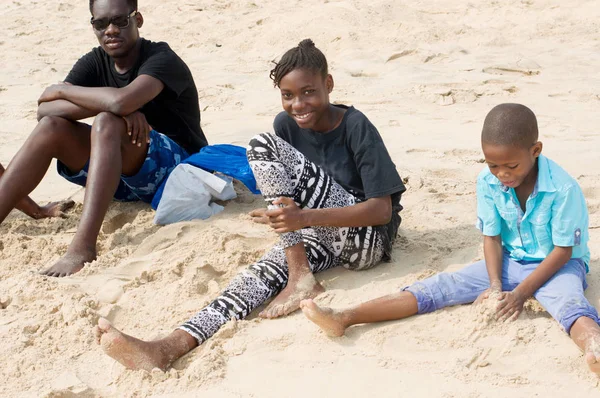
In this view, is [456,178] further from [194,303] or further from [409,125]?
[194,303]

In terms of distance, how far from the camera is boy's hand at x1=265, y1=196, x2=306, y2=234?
9.21 feet

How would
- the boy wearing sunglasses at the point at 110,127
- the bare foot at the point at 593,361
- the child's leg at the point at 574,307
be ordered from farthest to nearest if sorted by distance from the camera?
1. the boy wearing sunglasses at the point at 110,127
2. the child's leg at the point at 574,307
3. the bare foot at the point at 593,361

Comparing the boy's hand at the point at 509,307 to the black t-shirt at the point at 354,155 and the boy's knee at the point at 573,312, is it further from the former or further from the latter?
the black t-shirt at the point at 354,155

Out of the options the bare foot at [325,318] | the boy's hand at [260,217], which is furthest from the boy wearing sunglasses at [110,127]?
the bare foot at [325,318]

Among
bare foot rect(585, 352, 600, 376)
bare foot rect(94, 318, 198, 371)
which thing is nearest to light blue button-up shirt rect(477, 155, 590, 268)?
bare foot rect(585, 352, 600, 376)

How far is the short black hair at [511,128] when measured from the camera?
257 cm

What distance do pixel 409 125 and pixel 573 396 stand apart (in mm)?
3268

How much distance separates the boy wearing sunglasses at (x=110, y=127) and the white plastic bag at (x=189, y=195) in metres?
0.15

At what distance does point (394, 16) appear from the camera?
822cm

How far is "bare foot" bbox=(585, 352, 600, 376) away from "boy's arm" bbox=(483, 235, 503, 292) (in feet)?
1.62

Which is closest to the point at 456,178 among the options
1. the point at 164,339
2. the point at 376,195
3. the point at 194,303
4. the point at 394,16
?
the point at 376,195

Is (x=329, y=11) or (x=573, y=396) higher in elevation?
(x=329, y=11)

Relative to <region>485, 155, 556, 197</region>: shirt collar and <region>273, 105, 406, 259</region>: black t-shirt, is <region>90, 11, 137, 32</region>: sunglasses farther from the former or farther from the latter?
<region>485, 155, 556, 197</region>: shirt collar

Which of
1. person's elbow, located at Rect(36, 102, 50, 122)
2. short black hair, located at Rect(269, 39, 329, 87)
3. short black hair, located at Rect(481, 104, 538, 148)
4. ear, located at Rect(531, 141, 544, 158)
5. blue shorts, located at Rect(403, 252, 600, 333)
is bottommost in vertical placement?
blue shorts, located at Rect(403, 252, 600, 333)
